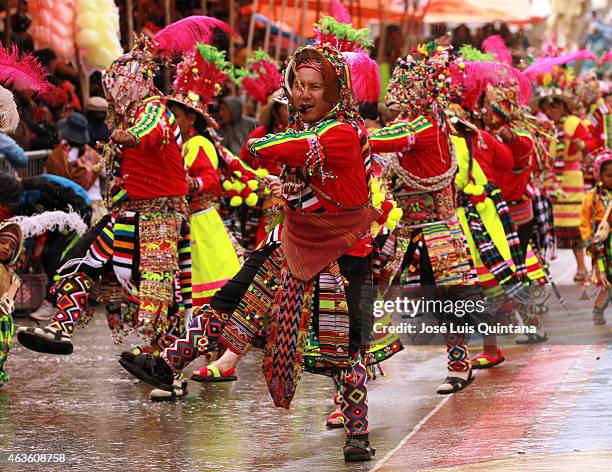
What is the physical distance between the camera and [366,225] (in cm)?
675

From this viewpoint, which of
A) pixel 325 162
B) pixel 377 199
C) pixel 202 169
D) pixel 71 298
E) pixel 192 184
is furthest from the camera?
pixel 202 169

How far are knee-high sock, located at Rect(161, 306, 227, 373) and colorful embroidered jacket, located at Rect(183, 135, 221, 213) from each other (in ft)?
5.74

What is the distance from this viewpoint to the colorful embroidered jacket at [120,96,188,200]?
8297 mm

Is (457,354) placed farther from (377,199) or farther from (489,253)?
(377,199)

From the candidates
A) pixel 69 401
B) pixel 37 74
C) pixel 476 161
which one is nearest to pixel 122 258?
pixel 69 401

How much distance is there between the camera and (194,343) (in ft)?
24.9

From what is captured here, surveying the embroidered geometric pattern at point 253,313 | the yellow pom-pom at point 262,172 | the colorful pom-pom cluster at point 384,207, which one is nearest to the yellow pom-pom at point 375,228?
the colorful pom-pom cluster at point 384,207

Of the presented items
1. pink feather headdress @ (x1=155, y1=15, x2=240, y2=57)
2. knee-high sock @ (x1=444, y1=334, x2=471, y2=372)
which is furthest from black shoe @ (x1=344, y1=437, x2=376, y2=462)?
pink feather headdress @ (x1=155, y1=15, x2=240, y2=57)

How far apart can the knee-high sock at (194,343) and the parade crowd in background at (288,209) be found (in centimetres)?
1

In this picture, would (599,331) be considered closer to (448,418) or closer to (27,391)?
(448,418)

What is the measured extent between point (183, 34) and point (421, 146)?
1.79 metres

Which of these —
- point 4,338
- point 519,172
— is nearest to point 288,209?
point 4,338

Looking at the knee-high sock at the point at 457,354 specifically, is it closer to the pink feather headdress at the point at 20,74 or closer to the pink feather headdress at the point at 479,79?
the pink feather headdress at the point at 479,79

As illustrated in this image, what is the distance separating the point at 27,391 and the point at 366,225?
291cm
